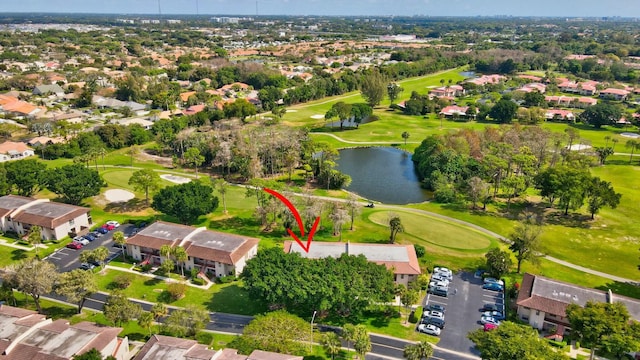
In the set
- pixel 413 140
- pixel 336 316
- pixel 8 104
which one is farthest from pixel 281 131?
pixel 8 104

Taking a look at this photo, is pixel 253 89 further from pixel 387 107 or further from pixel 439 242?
pixel 439 242

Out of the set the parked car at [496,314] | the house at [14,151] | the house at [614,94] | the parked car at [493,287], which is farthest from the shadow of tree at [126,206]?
the house at [614,94]

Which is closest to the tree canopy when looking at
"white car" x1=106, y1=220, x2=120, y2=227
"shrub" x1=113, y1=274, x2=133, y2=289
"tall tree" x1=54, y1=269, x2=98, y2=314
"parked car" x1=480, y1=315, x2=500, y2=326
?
"parked car" x1=480, y1=315, x2=500, y2=326

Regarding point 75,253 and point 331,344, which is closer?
point 331,344

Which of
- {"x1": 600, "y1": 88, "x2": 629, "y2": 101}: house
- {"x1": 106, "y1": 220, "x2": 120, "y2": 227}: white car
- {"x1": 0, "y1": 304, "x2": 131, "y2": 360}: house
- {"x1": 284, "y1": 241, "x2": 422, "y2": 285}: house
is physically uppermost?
{"x1": 600, "y1": 88, "x2": 629, "y2": 101}: house

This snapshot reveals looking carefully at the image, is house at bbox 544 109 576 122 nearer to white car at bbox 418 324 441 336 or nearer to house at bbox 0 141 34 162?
white car at bbox 418 324 441 336

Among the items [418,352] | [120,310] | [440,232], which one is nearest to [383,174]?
[440,232]

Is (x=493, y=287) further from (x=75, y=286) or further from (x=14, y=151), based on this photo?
(x=14, y=151)
